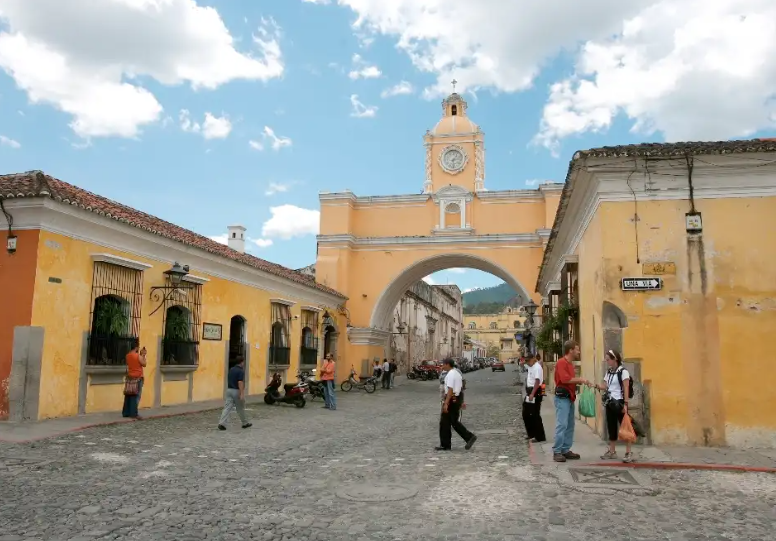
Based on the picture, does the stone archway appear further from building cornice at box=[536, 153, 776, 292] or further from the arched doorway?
building cornice at box=[536, 153, 776, 292]

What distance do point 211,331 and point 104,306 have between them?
3839mm

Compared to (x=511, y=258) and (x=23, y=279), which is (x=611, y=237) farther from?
(x=511, y=258)

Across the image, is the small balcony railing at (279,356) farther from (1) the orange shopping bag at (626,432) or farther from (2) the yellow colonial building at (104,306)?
(1) the orange shopping bag at (626,432)

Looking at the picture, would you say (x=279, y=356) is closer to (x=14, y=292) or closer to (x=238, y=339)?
(x=238, y=339)


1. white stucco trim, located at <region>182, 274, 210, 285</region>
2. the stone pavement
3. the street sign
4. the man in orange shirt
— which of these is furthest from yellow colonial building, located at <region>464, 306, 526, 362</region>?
the stone pavement

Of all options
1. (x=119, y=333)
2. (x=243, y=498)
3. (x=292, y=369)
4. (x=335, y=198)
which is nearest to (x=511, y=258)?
(x=335, y=198)

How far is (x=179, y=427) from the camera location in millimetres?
10633

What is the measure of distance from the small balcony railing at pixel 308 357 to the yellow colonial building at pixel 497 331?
71455mm

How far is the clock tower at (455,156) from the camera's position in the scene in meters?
28.5

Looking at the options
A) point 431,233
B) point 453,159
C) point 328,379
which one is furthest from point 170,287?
point 453,159

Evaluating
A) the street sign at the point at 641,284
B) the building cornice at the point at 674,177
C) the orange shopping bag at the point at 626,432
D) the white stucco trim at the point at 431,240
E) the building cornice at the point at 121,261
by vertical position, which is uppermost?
the white stucco trim at the point at 431,240

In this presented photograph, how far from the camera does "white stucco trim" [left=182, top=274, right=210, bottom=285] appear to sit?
1453cm

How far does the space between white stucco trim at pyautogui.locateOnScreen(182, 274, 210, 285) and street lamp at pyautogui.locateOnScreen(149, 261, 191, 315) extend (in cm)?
42

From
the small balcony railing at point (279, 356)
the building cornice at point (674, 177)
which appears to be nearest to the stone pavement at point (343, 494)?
the building cornice at point (674, 177)
